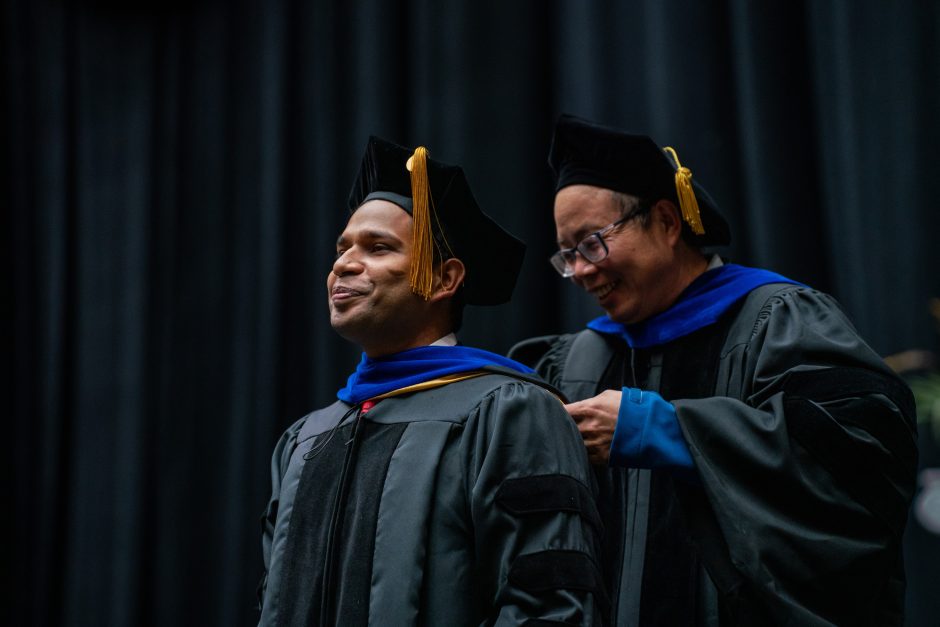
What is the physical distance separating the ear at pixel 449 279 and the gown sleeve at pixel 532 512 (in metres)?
0.29

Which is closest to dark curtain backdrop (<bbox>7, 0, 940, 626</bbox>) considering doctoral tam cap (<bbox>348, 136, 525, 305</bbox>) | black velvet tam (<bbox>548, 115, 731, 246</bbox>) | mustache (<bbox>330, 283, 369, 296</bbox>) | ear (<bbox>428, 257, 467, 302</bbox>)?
black velvet tam (<bbox>548, 115, 731, 246</bbox>)

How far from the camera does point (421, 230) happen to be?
6.30 ft

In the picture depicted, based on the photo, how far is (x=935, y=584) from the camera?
112 inches

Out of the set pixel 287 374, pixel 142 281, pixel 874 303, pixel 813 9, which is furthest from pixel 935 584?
pixel 142 281

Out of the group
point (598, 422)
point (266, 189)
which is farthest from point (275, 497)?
point (266, 189)

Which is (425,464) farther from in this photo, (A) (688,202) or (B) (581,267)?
(A) (688,202)

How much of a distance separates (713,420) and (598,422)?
231 millimetres

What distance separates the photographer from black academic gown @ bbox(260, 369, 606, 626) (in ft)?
5.25

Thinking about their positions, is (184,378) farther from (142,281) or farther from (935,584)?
(935,584)

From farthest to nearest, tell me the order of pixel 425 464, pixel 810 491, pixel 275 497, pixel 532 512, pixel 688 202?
pixel 688 202 < pixel 275 497 < pixel 810 491 < pixel 425 464 < pixel 532 512

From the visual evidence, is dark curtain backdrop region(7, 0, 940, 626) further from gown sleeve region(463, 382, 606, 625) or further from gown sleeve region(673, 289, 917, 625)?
gown sleeve region(463, 382, 606, 625)

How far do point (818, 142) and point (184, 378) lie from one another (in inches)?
103

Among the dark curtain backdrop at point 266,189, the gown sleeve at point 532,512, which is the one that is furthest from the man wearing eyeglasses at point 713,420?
the dark curtain backdrop at point 266,189

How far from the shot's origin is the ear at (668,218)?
2.40 meters
